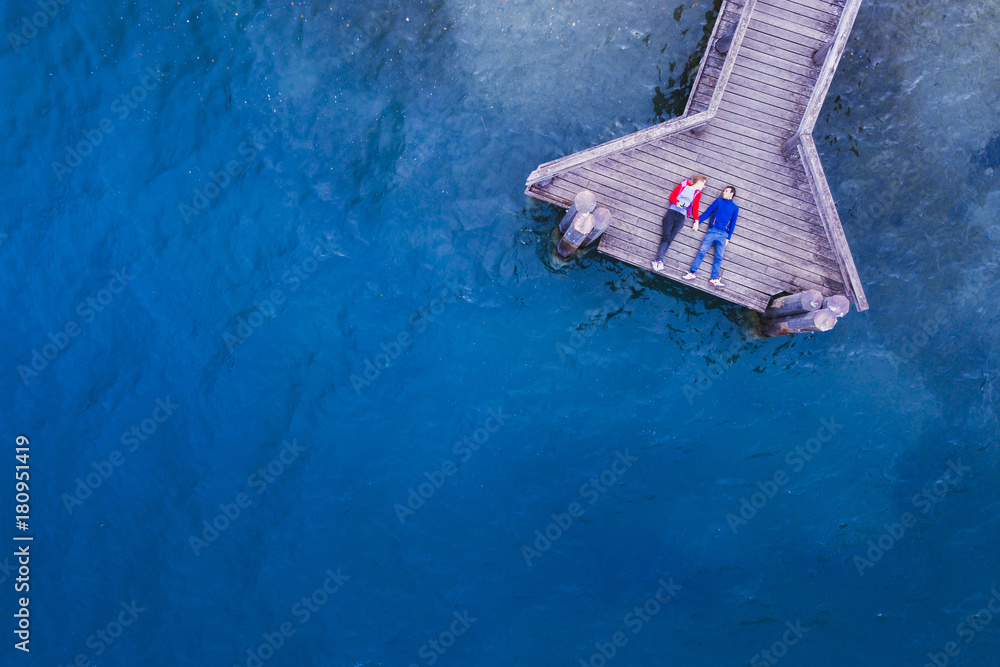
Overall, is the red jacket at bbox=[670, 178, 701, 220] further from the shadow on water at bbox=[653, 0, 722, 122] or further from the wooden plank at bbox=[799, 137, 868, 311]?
the shadow on water at bbox=[653, 0, 722, 122]

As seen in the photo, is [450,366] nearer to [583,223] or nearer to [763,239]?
[583,223]

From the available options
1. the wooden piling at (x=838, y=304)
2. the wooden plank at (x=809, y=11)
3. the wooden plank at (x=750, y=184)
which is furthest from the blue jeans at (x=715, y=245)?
the wooden plank at (x=809, y=11)

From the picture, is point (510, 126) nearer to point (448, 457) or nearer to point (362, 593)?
point (448, 457)

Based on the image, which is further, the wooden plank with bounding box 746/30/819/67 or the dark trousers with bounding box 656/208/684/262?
the dark trousers with bounding box 656/208/684/262

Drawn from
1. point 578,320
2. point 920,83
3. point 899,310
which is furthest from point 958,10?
point 578,320

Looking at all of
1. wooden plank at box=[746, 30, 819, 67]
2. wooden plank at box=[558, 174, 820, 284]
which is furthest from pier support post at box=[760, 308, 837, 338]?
wooden plank at box=[746, 30, 819, 67]

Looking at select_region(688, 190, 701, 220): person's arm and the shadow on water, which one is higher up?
the shadow on water

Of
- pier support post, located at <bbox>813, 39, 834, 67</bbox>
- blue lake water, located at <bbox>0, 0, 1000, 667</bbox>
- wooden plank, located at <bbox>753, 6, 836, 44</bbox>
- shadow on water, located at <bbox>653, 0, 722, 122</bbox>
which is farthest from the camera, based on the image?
shadow on water, located at <bbox>653, 0, 722, 122</bbox>
